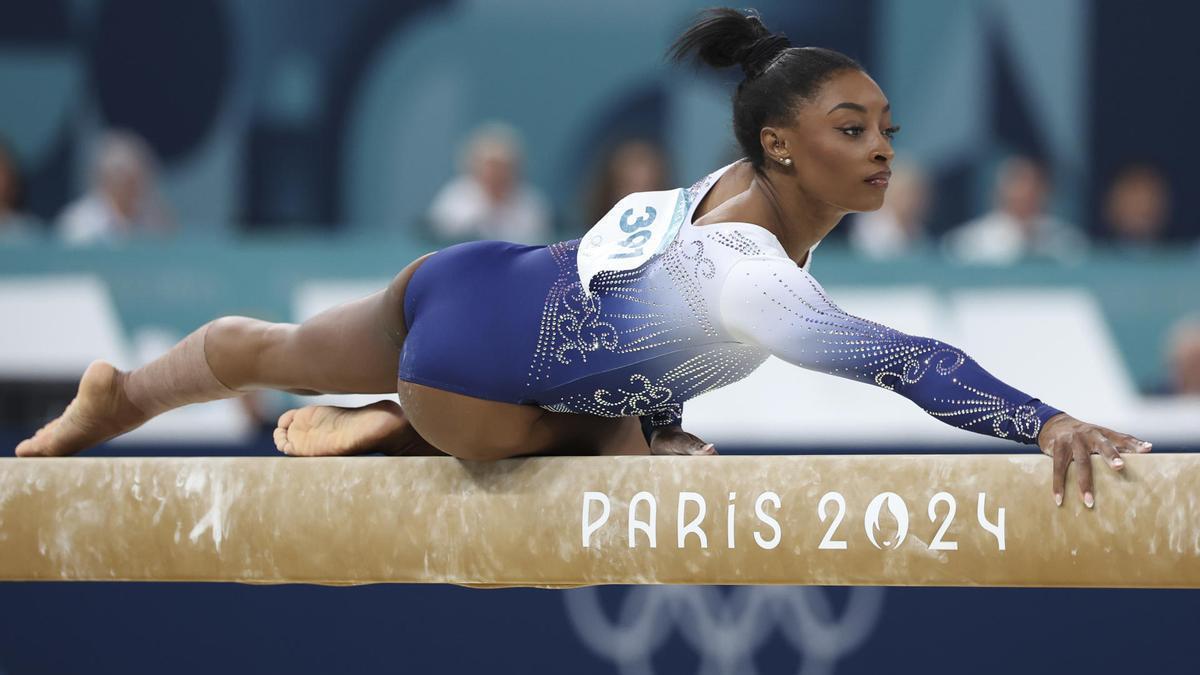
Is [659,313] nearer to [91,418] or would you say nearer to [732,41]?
[732,41]

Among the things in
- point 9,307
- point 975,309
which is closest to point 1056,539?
point 975,309

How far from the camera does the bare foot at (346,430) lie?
131 inches

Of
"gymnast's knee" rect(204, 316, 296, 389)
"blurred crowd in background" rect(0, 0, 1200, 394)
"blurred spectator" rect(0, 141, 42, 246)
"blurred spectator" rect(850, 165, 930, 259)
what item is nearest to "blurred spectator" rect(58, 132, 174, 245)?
"blurred spectator" rect(0, 141, 42, 246)

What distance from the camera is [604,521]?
9.55ft

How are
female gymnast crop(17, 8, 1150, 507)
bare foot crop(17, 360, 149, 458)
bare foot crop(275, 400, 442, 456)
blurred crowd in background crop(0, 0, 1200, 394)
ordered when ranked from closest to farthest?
female gymnast crop(17, 8, 1150, 507)
bare foot crop(275, 400, 442, 456)
bare foot crop(17, 360, 149, 458)
blurred crowd in background crop(0, 0, 1200, 394)

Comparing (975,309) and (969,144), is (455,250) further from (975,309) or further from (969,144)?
(969,144)

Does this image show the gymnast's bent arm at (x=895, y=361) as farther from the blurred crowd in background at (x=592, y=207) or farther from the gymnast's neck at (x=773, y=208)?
the blurred crowd in background at (x=592, y=207)

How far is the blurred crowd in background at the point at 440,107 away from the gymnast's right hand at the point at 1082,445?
6320 mm

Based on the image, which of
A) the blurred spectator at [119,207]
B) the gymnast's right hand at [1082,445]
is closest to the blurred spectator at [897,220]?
the blurred spectator at [119,207]

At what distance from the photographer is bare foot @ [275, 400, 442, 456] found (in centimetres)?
333

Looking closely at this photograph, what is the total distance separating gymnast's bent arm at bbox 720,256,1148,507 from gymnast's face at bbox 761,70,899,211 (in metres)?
0.26

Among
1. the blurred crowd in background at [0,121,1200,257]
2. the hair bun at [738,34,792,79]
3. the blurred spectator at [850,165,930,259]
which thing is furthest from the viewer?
the blurred spectator at [850,165,930,259]

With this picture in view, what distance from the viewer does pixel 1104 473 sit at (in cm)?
248

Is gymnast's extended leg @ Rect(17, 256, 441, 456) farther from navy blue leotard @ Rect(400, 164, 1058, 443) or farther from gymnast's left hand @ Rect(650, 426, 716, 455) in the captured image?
gymnast's left hand @ Rect(650, 426, 716, 455)
